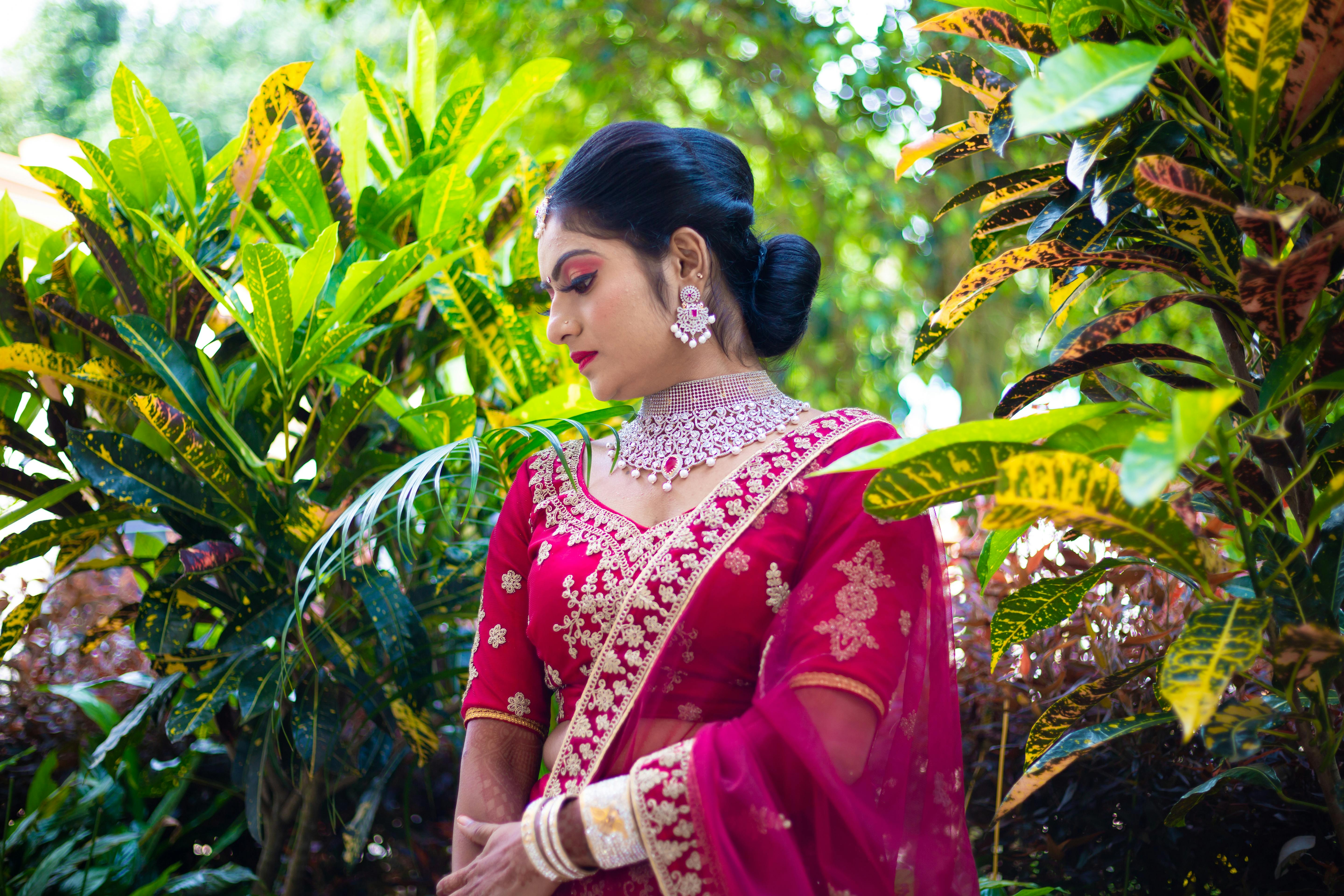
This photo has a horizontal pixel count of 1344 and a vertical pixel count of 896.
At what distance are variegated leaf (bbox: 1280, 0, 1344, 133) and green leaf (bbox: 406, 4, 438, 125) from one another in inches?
56.4

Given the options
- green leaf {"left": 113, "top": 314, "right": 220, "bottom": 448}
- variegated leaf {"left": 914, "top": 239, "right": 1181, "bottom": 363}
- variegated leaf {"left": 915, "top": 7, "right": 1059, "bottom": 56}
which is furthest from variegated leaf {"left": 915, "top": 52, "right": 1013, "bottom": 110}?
green leaf {"left": 113, "top": 314, "right": 220, "bottom": 448}

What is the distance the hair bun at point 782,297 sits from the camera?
1191mm

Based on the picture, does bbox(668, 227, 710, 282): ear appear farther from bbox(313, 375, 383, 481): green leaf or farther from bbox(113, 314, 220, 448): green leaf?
bbox(113, 314, 220, 448): green leaf

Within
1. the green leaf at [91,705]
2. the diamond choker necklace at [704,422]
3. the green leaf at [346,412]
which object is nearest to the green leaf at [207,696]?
the green leaf at [346,412]

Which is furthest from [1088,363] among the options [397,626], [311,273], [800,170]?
[800,170]

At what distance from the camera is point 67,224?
1745 mm

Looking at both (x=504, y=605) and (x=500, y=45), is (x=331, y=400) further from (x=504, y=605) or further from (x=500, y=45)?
(x=500, y=45)

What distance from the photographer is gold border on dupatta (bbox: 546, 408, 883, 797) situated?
3.27ft

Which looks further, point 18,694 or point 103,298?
point 18,694

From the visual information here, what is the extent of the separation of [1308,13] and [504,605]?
981mm

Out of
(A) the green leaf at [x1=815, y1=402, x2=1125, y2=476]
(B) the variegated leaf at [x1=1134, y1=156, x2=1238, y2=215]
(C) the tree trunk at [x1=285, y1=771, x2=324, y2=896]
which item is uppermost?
(B) the variegated leaf at [x1=1134, y1=156, x2=1238, y2=215]

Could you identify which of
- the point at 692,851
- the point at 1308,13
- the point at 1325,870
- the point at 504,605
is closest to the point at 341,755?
the point at 504,605

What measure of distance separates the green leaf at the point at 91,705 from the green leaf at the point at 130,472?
48 cm

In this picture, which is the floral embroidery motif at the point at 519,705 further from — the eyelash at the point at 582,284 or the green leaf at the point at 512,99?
the green leaf at the point at 512,99
